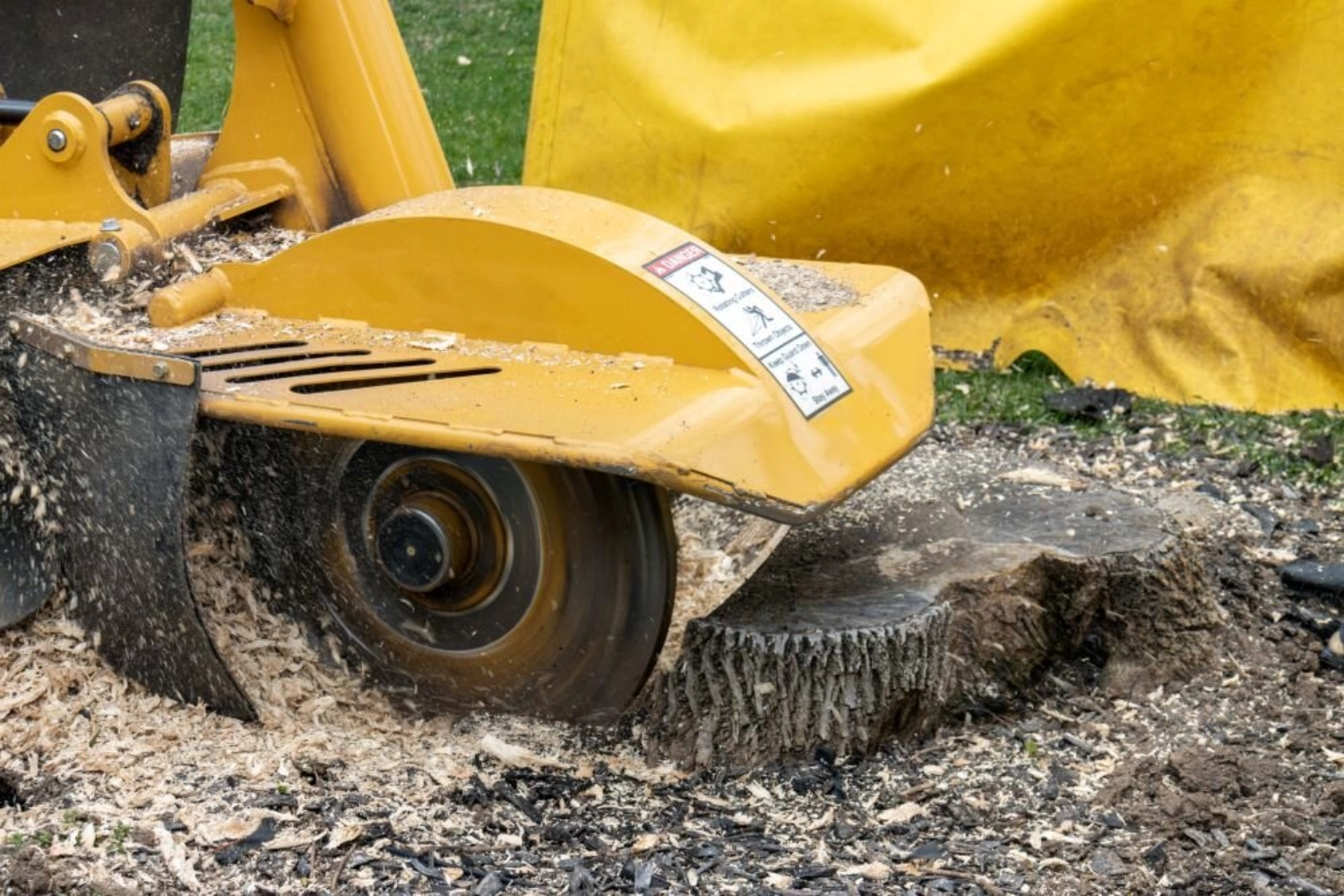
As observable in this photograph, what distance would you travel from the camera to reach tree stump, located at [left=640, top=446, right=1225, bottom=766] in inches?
110

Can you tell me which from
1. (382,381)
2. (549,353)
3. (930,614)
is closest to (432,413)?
(382,381)

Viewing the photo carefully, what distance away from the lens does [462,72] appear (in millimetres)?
7512

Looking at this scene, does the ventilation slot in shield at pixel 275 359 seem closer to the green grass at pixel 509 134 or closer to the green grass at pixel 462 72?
the green grass at pixel 509 134

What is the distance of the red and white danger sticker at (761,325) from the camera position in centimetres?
265

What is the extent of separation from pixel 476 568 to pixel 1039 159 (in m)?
2.43

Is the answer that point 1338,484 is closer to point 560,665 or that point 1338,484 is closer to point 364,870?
point 560,665

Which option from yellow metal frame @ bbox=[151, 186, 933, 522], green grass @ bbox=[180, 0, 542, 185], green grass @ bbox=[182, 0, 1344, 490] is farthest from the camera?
green grass @ bbox=[180, 0, 542, 185]

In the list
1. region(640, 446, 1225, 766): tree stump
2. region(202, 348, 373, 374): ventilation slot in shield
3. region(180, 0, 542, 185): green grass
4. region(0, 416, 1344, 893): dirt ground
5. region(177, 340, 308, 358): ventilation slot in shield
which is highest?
region(180, 0, 542, 185): green grass

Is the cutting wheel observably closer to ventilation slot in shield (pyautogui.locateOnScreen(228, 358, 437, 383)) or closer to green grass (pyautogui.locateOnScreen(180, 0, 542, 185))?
ventilation slot in shield (pyautogui.locateOnScreen(228, 358, 437, 383))

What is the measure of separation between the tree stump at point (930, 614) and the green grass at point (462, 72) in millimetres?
3209

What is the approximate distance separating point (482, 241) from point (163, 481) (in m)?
0.62

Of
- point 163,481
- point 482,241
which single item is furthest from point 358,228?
point 163,481

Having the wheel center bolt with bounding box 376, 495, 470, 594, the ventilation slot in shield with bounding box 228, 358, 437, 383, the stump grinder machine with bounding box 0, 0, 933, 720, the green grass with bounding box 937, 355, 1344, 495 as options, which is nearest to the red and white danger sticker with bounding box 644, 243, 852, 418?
the stump grinder machine with bounding box 0, 0, 933, 720

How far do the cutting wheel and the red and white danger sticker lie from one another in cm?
28
